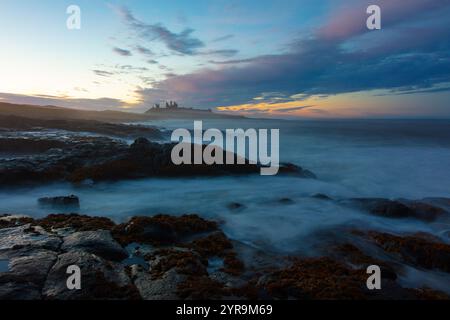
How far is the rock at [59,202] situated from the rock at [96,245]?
14.0ft

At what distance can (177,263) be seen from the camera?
7324 millimetres

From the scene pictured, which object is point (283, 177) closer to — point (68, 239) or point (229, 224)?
point (229, 224)

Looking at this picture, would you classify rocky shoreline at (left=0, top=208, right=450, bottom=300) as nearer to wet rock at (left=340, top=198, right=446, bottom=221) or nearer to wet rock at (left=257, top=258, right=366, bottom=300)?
wet rock at (left=257, top=258, right=366, bottom=300)

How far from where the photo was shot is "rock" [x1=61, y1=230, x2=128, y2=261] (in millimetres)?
7789

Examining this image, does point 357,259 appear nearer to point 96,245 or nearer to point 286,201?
point 286,201

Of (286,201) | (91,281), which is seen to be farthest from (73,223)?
(286,201)

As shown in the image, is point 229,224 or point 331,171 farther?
point 331,171

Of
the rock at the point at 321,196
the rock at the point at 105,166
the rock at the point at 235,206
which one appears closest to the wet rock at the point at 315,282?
the rock at the point at 235,206

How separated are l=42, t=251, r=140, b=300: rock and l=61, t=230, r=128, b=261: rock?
50 cm

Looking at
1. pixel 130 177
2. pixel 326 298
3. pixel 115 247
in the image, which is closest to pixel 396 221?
pixel 326 298

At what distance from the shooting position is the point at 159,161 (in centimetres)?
1936

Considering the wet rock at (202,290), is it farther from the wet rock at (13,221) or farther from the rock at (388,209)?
the rock at (388,209)

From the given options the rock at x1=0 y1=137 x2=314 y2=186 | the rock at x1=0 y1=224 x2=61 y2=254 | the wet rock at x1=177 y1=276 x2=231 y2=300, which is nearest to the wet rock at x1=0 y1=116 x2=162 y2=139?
the rock at x1=0 y1=137 x2=314 y2=186

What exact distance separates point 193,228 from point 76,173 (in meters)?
9.76
